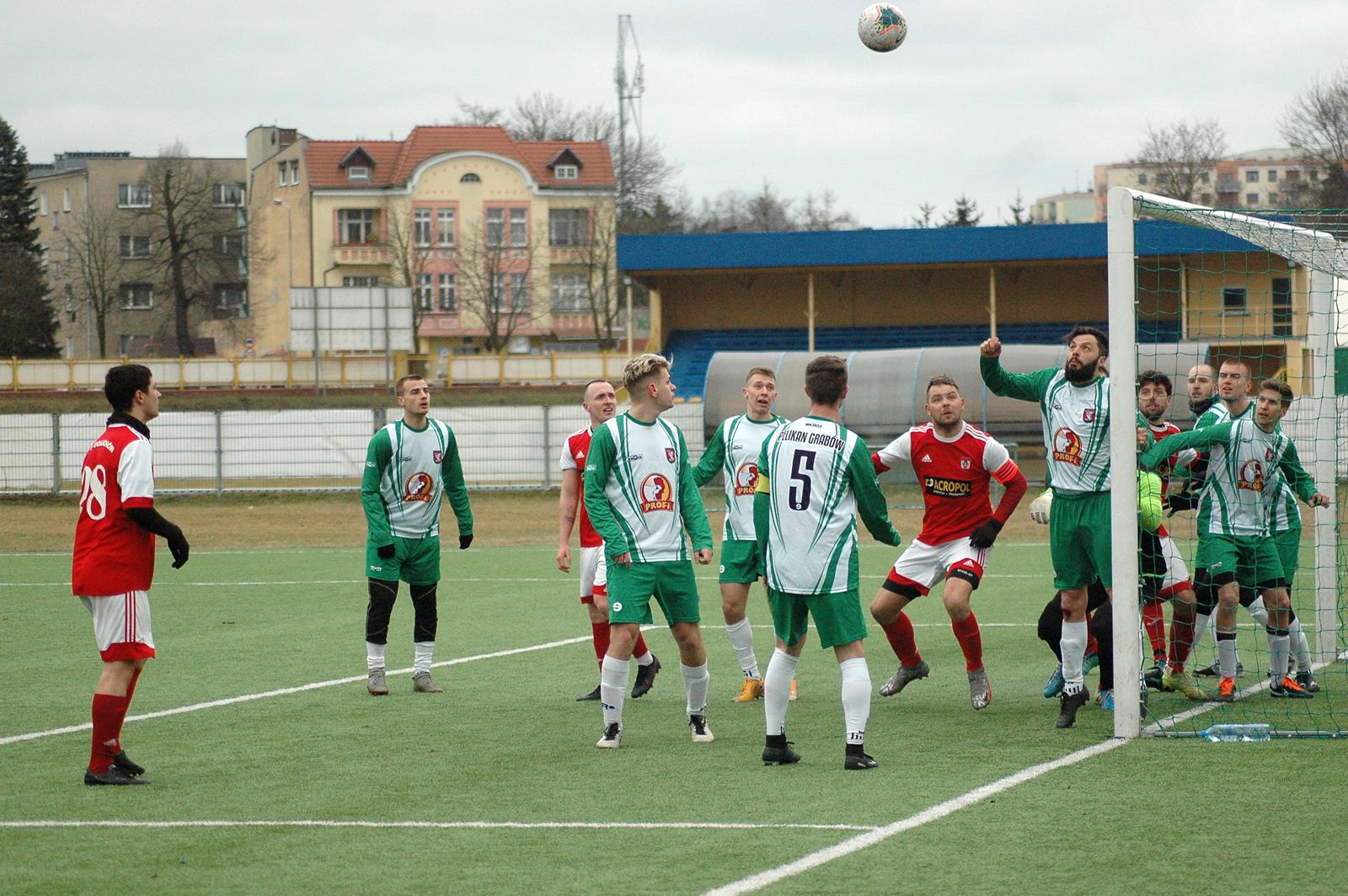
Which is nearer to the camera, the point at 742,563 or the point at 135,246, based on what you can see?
the point at 742,563

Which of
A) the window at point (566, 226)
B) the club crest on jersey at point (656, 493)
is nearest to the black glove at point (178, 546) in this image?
the club crest on jersey at point (656, 493)

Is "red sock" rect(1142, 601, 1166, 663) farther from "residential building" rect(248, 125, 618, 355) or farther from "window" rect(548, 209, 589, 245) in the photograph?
"window" rect(548, 209, 589, 245)

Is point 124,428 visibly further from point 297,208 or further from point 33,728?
point 297,208

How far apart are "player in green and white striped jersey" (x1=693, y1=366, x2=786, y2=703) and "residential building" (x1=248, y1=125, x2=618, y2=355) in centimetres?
5859

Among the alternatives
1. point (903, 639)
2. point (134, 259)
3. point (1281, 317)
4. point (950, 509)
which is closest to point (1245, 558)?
point (950, 509)

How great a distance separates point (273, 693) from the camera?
9695 millimetres

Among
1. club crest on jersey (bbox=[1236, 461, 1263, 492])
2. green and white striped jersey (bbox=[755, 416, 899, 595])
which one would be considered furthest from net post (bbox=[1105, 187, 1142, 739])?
club crest on jersey (bbox=[1236, 461, 1263, 492])

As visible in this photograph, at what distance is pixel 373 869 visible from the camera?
543cm

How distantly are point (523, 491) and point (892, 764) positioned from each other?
20.5 meters

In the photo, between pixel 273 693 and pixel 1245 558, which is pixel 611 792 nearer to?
pixel 273 693

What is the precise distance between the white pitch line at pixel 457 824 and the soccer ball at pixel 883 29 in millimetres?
9306

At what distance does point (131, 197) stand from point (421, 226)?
2343 centimetres

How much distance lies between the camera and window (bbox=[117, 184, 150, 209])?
8256cm

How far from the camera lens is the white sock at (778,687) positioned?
7145 millimetres
